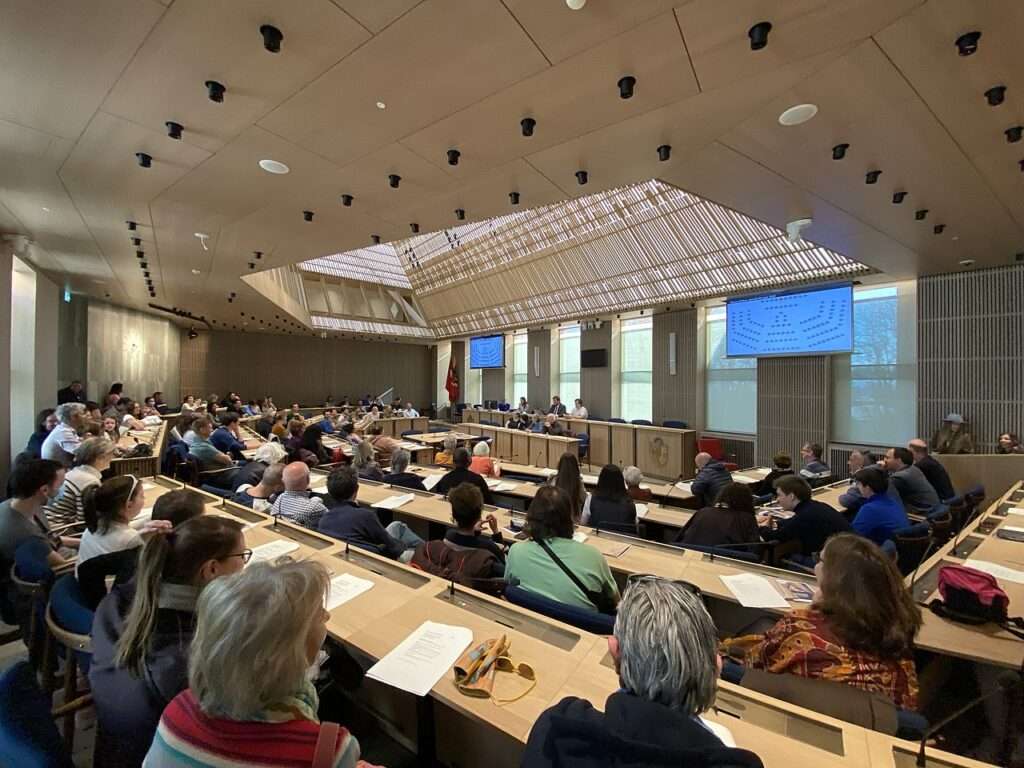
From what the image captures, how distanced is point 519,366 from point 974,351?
13170 mm

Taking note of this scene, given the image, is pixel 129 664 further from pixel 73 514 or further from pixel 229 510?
pixel 73 514

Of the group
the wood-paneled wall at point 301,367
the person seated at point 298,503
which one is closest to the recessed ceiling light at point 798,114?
the person seated at point 298,503

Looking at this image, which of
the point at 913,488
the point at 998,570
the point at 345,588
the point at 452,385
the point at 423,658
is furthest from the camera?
the point at 452,385

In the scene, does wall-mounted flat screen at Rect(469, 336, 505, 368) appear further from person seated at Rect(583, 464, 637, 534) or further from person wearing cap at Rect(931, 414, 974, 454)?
person seated at Rect(583, 464, 637, 534)

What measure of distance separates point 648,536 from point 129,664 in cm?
434

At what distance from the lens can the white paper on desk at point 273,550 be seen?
2.68m

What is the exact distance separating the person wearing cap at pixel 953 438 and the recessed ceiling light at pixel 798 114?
7.83 m

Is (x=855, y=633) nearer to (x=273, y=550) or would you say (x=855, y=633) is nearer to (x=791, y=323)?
(x=273, y=550)

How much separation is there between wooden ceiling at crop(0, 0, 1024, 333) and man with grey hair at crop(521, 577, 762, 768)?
288 centimetres

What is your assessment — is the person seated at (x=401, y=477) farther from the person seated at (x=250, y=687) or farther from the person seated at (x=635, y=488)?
the person seated at (x=250, y=687)

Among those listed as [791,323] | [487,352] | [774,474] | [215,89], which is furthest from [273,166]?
[487,352]

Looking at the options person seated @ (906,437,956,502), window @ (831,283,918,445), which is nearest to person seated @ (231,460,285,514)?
person seated @ (906,437,956,502)

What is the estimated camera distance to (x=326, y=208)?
216 inches

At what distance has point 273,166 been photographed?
14.1 ft
